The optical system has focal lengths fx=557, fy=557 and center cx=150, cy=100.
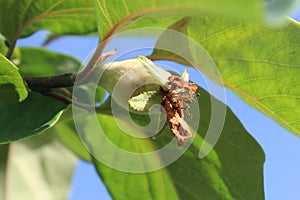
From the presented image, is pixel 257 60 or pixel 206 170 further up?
pixel 257 60

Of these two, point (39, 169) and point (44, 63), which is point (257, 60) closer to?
point (44, 63)

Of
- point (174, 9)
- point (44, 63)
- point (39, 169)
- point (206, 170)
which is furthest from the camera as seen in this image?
point (39, 169)

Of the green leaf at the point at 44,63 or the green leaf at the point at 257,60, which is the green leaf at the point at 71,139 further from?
the green leaf at the point at 257,60

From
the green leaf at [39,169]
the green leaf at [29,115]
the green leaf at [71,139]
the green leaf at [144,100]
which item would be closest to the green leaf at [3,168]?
the green leaf at [39,169]

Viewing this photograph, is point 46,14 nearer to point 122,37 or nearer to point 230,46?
point 122,37

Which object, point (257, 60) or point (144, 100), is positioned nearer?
point (144, 100)

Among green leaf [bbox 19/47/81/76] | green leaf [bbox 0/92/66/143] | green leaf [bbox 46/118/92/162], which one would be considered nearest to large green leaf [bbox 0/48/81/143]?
green leaf [bbox 0/92/66/143]

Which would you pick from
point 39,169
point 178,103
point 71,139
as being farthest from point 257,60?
point 39,169
